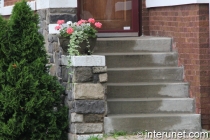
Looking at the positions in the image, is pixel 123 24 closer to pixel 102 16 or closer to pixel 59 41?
pixel 102 16

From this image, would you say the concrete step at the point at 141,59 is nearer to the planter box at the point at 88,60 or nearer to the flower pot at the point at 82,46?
the flower pot at the point at 82,46

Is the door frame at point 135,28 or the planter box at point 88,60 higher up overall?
the door frame at point 135,28

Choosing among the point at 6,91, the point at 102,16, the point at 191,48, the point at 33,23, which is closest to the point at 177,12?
the point at 191,48

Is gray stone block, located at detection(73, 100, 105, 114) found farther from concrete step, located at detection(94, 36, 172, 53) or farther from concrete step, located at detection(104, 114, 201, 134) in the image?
concrete step, located at detection(94, 36, 172, 53)

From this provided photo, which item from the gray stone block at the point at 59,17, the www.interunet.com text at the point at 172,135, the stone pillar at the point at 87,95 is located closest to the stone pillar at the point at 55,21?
the gray stone block at the point at 59,17

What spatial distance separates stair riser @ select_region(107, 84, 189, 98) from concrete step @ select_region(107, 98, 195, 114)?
0.43ft

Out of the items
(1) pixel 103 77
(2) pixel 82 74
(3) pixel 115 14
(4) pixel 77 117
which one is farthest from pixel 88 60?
(3) pixel 115 14

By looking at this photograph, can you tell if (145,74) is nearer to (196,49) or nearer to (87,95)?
(196,49)

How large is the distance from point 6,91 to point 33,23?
42.2 inches

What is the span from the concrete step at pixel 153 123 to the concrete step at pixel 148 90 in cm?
47

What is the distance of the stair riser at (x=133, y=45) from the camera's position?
34.8ft

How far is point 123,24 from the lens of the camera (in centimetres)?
1143

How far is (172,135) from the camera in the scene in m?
9.41

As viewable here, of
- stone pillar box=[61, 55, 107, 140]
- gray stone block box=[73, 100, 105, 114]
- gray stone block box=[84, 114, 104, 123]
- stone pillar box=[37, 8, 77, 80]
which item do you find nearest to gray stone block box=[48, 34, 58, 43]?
stone pillar box=[37, 8, 77, 80]
